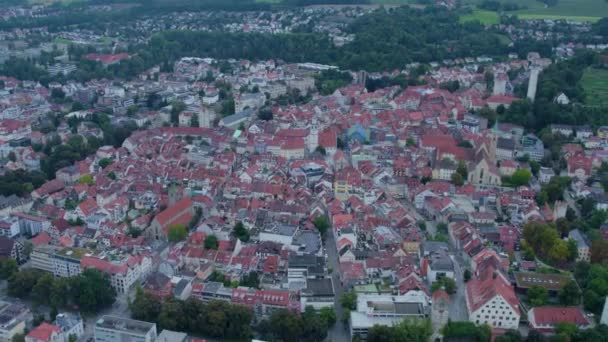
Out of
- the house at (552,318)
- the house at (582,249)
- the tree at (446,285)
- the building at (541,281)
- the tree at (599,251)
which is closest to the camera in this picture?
the house at (552,318)

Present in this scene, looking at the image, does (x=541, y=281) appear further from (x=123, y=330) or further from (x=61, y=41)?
(x=61, y=41)

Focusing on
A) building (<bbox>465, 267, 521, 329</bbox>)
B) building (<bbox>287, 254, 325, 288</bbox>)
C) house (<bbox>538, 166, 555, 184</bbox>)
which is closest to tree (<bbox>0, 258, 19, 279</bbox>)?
building (<bbox>287, 254, 325, 288</bbox>)

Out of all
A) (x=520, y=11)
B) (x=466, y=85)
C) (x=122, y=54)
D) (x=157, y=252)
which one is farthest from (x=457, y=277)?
(x=520, y=11)

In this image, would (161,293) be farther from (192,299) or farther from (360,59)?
(360,59)

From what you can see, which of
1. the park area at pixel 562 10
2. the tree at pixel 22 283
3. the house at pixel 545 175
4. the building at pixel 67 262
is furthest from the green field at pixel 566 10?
the tree at pixel 22 283

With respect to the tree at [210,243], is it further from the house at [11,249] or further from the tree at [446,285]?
the tree at [446,285]

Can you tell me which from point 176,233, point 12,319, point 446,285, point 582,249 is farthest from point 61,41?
point 582,249

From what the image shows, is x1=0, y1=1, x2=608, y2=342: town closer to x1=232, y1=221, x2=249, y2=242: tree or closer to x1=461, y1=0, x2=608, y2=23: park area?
x1=232, y1=221, x2=249, y2=242: tree
